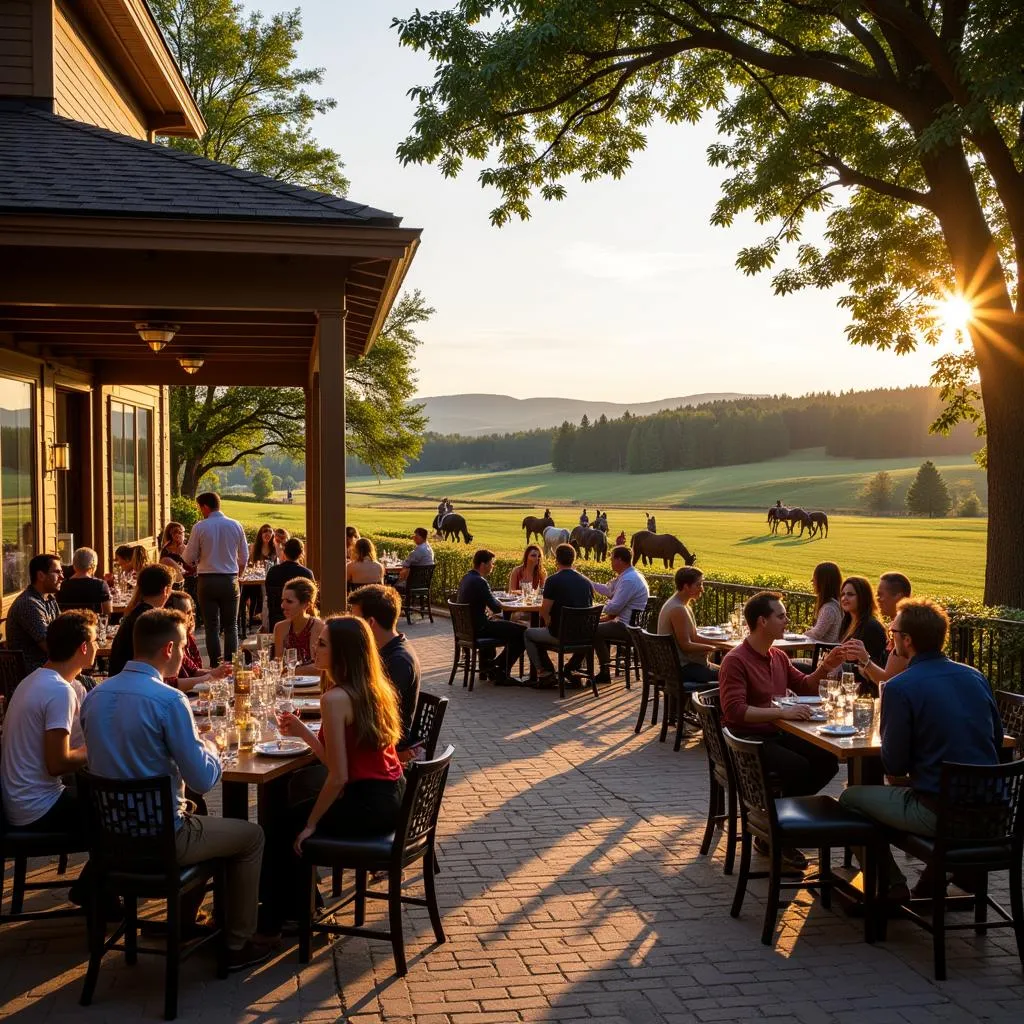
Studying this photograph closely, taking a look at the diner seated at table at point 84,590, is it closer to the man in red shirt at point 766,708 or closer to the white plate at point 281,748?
the white plate at point 281,748

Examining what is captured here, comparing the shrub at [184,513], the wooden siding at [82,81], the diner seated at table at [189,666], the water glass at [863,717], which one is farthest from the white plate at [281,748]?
the shrub at [184,513]

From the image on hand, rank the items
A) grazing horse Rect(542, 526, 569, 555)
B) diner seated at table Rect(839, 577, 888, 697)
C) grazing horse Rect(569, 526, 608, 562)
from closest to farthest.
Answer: diner seated at table Rect(839, 577, 888, 697), grazing horse Rect(569, 526, 608, 562), grazing horse Rect(542, 526, 569, 555)

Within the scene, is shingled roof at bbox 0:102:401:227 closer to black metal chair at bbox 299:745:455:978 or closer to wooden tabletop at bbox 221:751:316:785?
wooden tabletop at bbox 221:751:316:785

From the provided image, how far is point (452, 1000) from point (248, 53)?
34225 mm

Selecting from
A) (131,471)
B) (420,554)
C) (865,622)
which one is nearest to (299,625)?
(865,622)

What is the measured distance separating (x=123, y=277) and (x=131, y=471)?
9.88 metres

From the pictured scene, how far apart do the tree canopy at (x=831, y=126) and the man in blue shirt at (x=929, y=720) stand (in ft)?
25.7

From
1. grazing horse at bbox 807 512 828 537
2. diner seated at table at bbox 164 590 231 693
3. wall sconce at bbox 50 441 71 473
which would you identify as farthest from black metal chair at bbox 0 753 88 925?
grazing horse at bbox 807 512 828 537

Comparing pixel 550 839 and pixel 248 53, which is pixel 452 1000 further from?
pixel 248 53

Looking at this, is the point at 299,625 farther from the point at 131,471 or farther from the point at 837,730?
the point at 131,471

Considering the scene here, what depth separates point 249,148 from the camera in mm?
34312

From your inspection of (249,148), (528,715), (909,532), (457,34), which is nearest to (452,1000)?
(528,715)

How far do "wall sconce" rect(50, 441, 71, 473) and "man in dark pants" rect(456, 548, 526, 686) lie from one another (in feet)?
17.7

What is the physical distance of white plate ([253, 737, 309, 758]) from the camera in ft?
18.8
